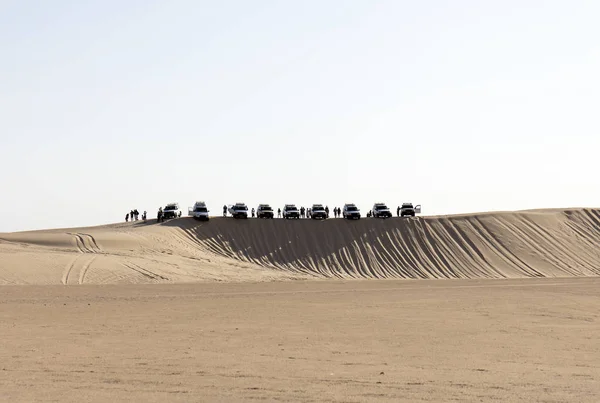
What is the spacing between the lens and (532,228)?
65438 millimetres

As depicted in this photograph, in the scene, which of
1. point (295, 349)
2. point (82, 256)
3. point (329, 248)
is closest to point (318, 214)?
point (329, 248)

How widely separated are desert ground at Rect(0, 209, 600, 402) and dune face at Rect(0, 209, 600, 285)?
204mm

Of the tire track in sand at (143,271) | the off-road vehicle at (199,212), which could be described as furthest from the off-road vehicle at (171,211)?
the tire track in sand at (143,271)

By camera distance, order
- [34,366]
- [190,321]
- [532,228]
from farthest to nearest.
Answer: [532,228], [190,321], [34,366]

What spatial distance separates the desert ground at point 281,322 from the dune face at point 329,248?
204mm

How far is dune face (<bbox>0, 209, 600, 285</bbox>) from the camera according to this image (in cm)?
4700

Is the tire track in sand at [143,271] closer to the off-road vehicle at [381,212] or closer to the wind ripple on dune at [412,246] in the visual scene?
the wind ripple on dune at [412,246]

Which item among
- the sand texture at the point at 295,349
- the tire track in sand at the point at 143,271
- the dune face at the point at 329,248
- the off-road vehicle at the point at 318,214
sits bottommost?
the sand texture at the point at 295,349

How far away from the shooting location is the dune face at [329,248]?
154ft

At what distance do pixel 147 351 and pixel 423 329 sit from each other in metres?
7.27

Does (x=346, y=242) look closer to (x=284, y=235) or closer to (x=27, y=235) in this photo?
(x=284, y=235)

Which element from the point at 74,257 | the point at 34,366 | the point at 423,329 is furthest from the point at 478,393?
the point at 74,257

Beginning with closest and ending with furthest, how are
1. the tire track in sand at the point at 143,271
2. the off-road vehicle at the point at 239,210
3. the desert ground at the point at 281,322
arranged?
1. the desert ground at the point at 281,322
2. the tire track in sand at the point at 143,271
3. the off-road vehicle at the point at 239,210

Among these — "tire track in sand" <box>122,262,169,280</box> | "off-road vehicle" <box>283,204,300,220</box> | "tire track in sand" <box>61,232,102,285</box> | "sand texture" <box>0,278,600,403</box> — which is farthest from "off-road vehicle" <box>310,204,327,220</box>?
"sand texture" <box>0,278,600,403</box>
